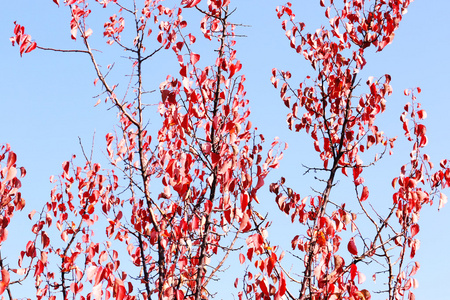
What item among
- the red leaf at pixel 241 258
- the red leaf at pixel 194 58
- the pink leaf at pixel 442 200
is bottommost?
the red leaf at pixel 241 258

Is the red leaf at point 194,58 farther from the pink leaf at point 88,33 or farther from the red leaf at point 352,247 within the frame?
the red leaf at point 352,247

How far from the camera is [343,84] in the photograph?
5309 mm

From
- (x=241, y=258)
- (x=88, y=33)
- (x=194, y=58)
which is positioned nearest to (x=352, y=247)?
(x=241, y=258)

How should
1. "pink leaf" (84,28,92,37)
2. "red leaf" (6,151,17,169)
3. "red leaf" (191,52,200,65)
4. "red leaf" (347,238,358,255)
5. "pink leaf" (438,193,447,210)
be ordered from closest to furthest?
"red leaf" (6,151,17,169), "red leaf" (191,52,200,65), "red leaf" (347,238,358,255), "pink leaf" (84,28,92,37), "pink leaf" (438,193,447,210)

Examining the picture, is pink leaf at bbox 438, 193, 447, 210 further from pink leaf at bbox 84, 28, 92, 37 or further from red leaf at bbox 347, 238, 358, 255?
pink leaf at bbox 84, 28, 92, 37

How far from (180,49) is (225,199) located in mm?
1453

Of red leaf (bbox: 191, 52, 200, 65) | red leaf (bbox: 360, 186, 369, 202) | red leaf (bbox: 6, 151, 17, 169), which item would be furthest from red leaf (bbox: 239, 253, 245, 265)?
red leaf (bbox: 6, 151, 17, 169)

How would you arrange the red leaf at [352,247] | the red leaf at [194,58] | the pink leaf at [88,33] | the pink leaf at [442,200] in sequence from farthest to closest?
the pink leaf at [442,200]
the pink leaf at [88,33]
the red leaf at [352,247]
the red leaf at [194,58]

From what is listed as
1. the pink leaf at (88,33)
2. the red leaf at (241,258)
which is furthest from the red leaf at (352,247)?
the pink leaf at (88,33)

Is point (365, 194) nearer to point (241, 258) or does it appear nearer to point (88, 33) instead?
point (241, 258)

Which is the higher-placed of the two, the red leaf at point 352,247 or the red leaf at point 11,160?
the red leaf at point 11,160

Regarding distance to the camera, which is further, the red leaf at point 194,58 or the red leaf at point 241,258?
the red leaf at point 241,258

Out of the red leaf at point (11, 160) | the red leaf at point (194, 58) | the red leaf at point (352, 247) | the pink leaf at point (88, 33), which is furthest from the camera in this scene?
the pink leaf at point (88, 33)

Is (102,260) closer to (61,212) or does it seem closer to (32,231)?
(32,231)
